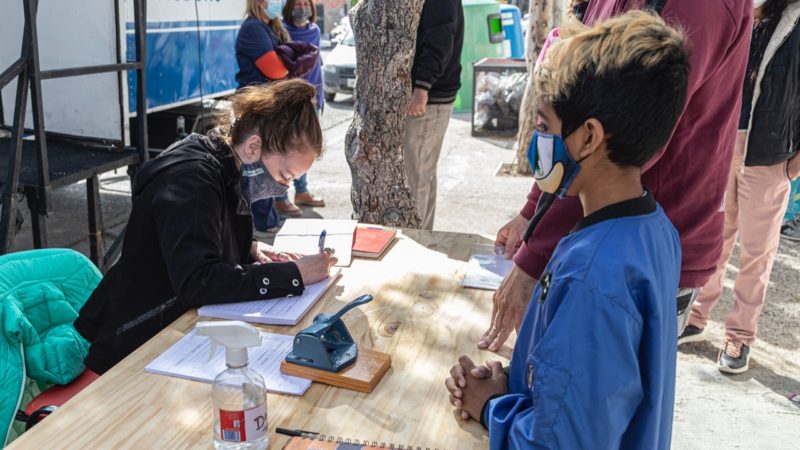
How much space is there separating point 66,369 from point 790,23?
3206 mm

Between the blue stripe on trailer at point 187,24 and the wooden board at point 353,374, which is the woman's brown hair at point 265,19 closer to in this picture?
the blue stripe on trailer at point 187,24

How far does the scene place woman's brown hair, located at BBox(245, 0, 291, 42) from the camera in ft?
17.8

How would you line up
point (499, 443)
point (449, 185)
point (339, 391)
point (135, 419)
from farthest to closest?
point (449, 185) < point (339, 391) < point (135, 419) < point (499, 443)

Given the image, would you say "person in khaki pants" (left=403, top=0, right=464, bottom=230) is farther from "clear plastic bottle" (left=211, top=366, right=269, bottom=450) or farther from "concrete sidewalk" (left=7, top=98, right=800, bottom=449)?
"clear plastic bottle" (left=211, top=366, right=269, bottom=450)

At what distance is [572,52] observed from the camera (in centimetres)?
129

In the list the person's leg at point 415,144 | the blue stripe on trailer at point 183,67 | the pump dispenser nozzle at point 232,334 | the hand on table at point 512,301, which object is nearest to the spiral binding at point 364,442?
the pump dispenser nozzle at point 232,334

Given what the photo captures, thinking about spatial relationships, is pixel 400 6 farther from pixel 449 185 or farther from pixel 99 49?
pixel 449 185

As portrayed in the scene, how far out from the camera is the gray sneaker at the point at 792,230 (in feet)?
19.0

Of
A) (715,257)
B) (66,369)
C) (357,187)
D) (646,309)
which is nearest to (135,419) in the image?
(66,369)

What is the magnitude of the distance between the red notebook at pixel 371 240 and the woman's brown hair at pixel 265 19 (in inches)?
124

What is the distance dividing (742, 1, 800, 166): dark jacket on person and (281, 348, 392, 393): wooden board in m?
2.54

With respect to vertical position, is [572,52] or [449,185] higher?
[572,52]

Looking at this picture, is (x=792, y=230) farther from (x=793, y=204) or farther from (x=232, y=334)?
(x=232, y=334)

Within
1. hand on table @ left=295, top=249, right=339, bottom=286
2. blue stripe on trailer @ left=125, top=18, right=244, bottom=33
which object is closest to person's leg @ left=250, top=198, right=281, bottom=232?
blue stripe on trailer @ left=125, top=18, right=244, bottom=33
